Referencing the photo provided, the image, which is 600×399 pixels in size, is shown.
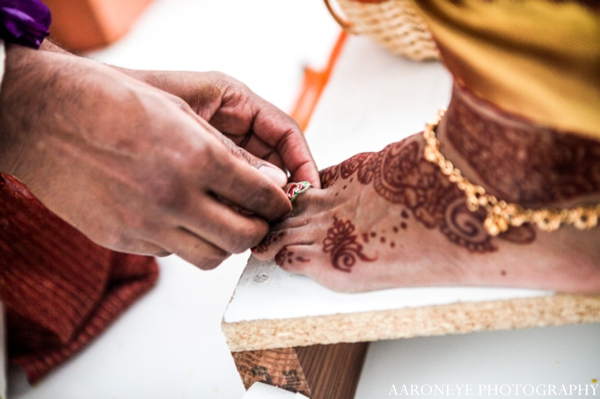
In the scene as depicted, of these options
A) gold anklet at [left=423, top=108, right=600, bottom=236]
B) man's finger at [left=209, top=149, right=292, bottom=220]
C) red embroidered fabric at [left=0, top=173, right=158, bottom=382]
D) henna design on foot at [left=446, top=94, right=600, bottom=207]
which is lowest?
red embroidered fabric at [left=0, top=173, right=158, bottom=382]

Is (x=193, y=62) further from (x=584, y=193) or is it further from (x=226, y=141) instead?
(x=584, y=193)

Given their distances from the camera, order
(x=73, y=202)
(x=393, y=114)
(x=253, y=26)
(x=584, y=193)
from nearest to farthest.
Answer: (x=584, y=193)
(x=73, y=202)
(x=393, y=114)
(x=253, y=26)

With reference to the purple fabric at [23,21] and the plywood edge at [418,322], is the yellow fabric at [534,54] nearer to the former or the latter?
the plywood edge at [418,322]

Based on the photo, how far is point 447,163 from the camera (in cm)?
67

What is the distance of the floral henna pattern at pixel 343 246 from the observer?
72 cm

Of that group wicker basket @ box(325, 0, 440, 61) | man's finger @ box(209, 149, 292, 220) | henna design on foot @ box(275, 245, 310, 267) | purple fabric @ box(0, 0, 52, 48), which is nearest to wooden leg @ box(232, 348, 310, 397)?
henna design on foot @ box(275, 245, 310, 267)

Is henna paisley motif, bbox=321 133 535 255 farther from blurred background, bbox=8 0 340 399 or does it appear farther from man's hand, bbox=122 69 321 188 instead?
blurred background, bbox=8 0 340 399

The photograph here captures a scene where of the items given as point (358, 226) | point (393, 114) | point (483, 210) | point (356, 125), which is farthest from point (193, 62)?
point (483, 210)

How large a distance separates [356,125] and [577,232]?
846 mm

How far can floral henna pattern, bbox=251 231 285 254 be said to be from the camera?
0.84 m

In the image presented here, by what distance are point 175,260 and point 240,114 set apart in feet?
1.87

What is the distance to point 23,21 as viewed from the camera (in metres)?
0.81

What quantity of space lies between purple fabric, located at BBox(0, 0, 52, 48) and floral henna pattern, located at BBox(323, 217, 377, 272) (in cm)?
66

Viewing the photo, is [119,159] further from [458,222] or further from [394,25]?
[394,25]
